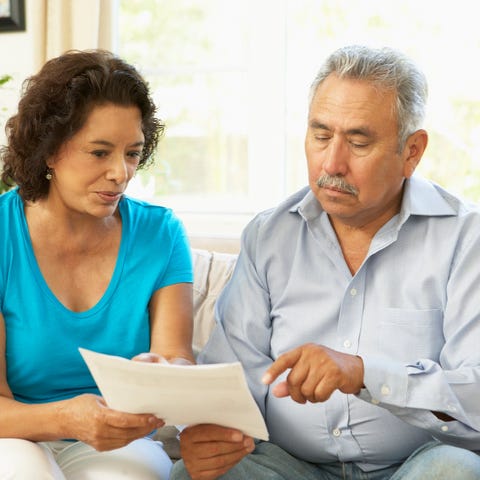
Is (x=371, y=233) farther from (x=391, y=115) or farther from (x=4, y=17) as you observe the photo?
(x=4, y=17)

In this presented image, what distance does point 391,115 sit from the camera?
5.76ft

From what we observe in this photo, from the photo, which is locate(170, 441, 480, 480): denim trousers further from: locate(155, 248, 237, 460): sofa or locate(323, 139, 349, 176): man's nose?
locate(323, 139, 349, 176): man's nose

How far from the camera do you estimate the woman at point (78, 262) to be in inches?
69.4

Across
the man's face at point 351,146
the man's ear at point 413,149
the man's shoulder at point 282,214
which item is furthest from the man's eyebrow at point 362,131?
the man's shoulder at point 282,214

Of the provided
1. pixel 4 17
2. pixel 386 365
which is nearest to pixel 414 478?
pixel 386 365

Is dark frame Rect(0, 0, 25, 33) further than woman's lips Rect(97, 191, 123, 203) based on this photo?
Yes

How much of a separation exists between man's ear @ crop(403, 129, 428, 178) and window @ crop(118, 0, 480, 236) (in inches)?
41.7

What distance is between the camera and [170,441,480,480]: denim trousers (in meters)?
1.48

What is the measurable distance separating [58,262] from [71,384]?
0.29 m

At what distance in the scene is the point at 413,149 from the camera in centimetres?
184

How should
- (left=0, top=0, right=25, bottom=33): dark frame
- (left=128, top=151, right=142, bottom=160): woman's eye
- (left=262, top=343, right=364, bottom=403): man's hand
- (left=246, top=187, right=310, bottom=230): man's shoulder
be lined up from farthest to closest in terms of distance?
(left=0, top=0, right=25, bottom=33): dark frame
(left=246, top=187, right=310, bottom=230): man's shoulder
(left=128, top=151, right=142, bottom=160): woman's eye
(left=262, top=343, right=364, bottom=403): man's hand

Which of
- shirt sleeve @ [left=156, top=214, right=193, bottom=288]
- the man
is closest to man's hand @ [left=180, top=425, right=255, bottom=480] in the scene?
the man

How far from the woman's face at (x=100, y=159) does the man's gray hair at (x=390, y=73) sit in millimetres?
456

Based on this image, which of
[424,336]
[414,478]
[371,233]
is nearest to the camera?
[414,478]
